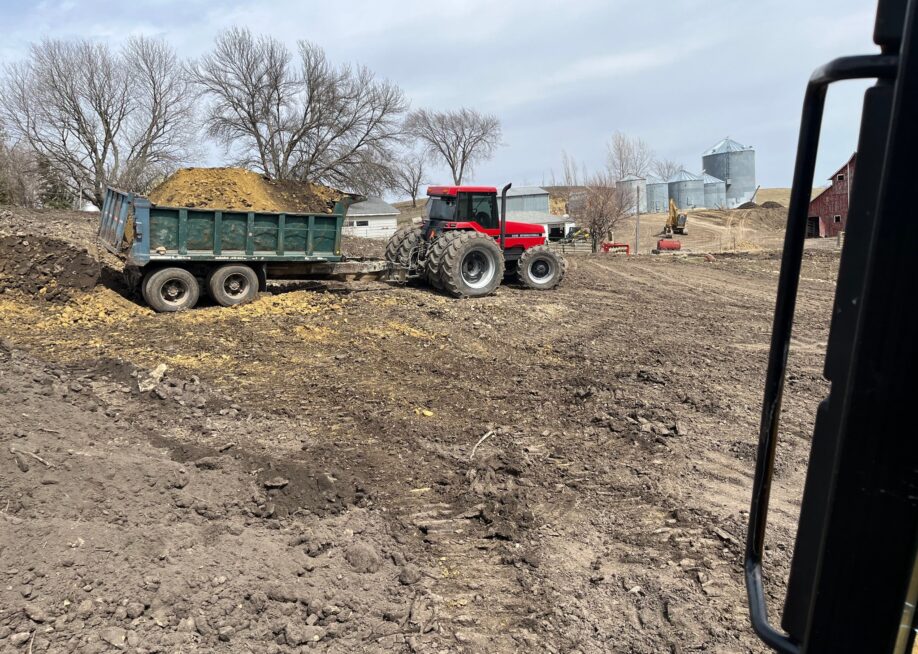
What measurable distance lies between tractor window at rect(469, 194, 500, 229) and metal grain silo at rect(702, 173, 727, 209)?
52999mm

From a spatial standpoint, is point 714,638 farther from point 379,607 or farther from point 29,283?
point 29,283

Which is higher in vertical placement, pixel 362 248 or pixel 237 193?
pixel 237 193

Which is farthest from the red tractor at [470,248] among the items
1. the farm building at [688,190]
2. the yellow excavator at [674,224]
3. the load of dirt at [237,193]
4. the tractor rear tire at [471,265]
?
the farm building at [688,190]

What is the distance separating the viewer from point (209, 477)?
4289 millimetres

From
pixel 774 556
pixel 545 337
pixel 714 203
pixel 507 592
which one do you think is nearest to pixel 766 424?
pixel 507 592

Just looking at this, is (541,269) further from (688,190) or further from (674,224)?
(688,190)

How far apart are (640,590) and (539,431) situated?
7.77 feet

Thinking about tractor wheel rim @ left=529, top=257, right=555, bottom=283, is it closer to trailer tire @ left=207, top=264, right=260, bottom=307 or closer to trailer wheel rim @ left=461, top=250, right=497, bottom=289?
trailer wheel rim @ left=461, top=250, right=497, bottom=289

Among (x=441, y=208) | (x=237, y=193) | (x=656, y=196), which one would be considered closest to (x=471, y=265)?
(x=441, y=208)

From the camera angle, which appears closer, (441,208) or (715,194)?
(441,208)

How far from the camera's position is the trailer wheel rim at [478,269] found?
1239cm

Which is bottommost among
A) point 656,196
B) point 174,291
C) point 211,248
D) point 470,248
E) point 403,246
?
point 174,291

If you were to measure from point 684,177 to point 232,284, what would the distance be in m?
57.0

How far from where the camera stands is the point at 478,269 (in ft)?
41.2
